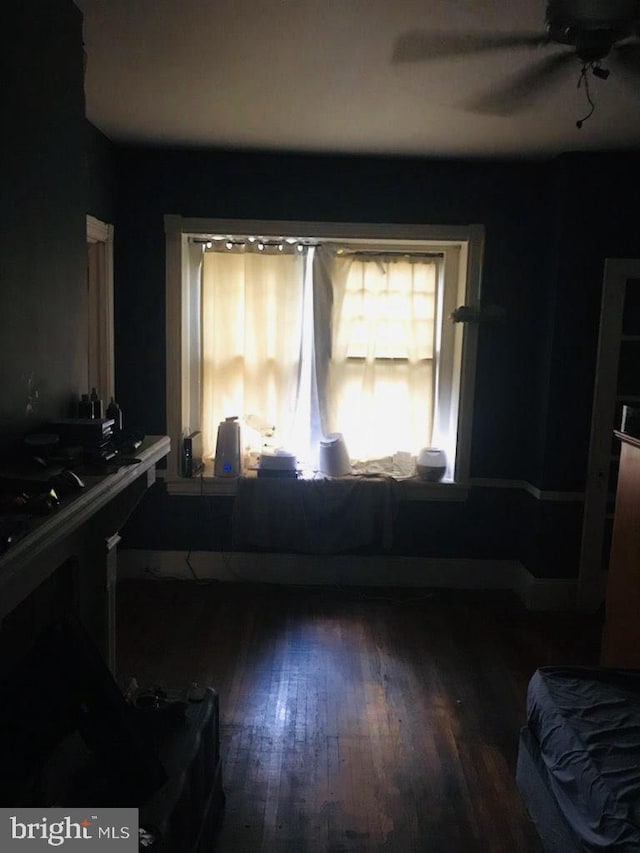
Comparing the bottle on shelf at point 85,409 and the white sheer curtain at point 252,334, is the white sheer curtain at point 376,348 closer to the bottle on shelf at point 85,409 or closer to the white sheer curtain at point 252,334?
the white sheer curtain at point 252,334

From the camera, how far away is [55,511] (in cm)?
140

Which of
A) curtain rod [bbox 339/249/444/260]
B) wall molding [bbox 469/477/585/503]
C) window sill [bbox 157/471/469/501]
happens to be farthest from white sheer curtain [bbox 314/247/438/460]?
wall molding [bbox 469/477/585/503]

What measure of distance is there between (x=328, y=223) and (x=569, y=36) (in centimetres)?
208

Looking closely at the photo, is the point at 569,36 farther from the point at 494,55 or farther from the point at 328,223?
the point at 328,223

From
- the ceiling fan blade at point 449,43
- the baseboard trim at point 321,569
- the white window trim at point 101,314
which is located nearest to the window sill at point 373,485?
the baseboard trim at point 321,569

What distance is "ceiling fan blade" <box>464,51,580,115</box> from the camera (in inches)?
83.0

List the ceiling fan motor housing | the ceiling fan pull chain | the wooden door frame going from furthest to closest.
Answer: the wooden door frame, the ceiling fan pull chain, the ceiling fan motor housing

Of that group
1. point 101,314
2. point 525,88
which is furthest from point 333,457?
point 525,88

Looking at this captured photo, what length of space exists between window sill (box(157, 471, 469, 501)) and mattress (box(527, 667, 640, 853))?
1.88m

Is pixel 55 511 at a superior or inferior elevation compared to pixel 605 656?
superior

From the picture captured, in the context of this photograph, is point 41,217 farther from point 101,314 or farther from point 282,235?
point 282,235

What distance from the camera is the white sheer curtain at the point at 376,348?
4.07 m

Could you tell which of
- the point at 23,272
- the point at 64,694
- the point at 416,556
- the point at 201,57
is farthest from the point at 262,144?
the point at 64,694

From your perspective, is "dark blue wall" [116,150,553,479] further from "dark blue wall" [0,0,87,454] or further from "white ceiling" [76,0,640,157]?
"dark blue wall" [0,0,87,454]
